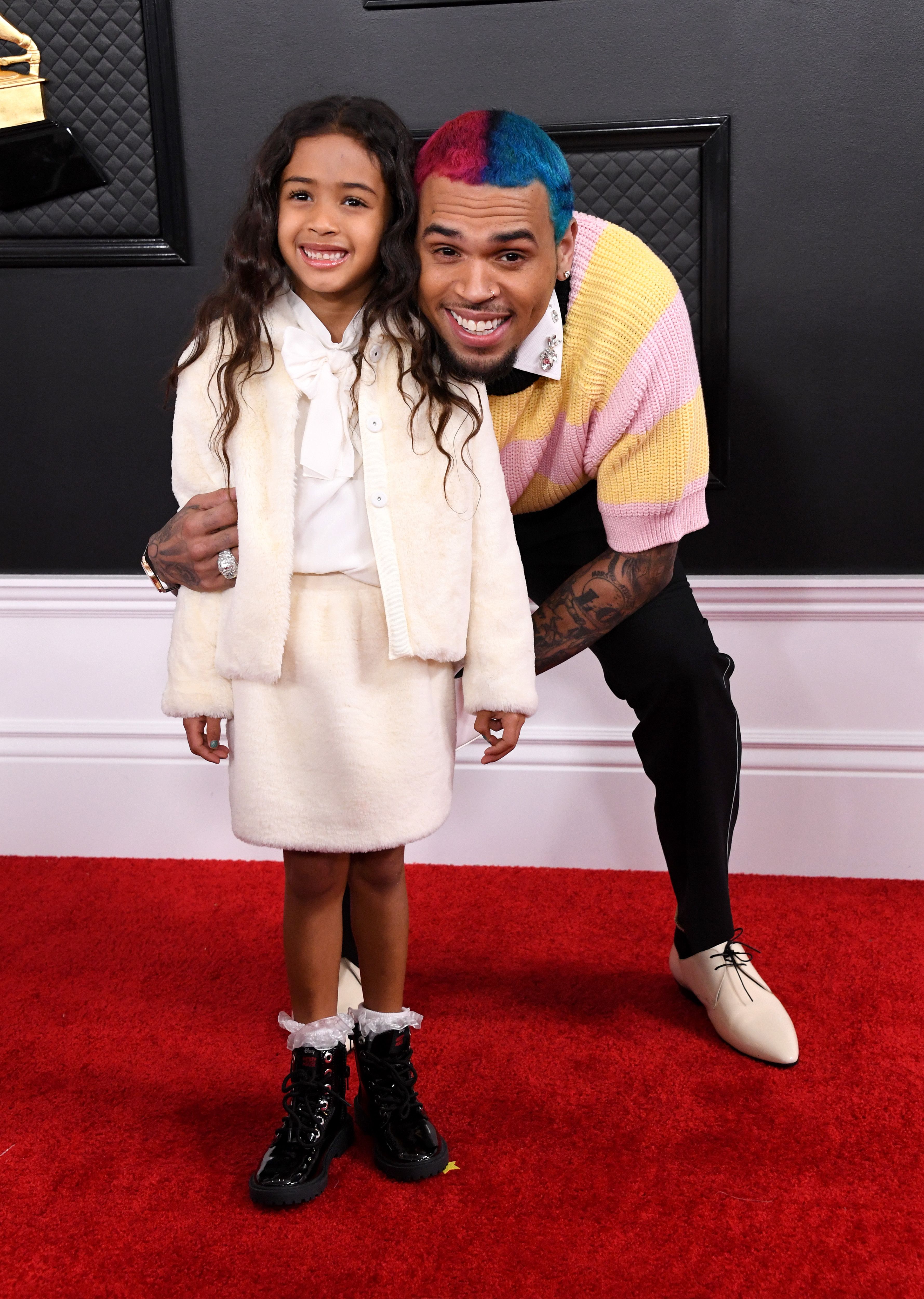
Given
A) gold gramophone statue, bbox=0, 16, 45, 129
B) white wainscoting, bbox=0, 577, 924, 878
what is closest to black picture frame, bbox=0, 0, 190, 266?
gold gramophone statue, bbox=0, 16, 45, 129

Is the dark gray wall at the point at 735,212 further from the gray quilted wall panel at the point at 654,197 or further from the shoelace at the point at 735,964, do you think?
the shoelace at the point at 735,964

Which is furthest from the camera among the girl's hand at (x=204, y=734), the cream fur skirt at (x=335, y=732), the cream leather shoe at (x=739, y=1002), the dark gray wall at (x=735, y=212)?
the dark gray wall at (x=735, y=212)

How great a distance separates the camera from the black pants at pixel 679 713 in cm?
170

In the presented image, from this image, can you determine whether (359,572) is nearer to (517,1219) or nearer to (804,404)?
(517,1219)

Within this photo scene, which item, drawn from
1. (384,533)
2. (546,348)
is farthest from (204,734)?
(546,348)

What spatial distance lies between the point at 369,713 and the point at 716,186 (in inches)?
47.2

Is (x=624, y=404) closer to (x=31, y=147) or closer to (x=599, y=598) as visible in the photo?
(x=599, y=598)

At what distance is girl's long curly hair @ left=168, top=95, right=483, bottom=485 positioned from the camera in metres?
1.36

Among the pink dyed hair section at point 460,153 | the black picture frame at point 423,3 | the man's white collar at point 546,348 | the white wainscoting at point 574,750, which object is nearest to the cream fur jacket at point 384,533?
the man's white collar at point 546,348

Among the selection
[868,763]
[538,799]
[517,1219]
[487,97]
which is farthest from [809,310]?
[517,1219]

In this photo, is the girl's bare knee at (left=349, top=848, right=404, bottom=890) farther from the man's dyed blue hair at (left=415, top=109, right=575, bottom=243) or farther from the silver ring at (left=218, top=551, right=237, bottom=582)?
the man's dyed blue hair at (left=415, top=109, right=575, bottom=243)

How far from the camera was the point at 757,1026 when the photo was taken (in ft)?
5.42

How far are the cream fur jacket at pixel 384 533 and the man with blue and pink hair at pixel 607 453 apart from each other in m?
0.12

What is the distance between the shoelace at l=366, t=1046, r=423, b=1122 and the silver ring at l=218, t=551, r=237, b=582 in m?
0.65
